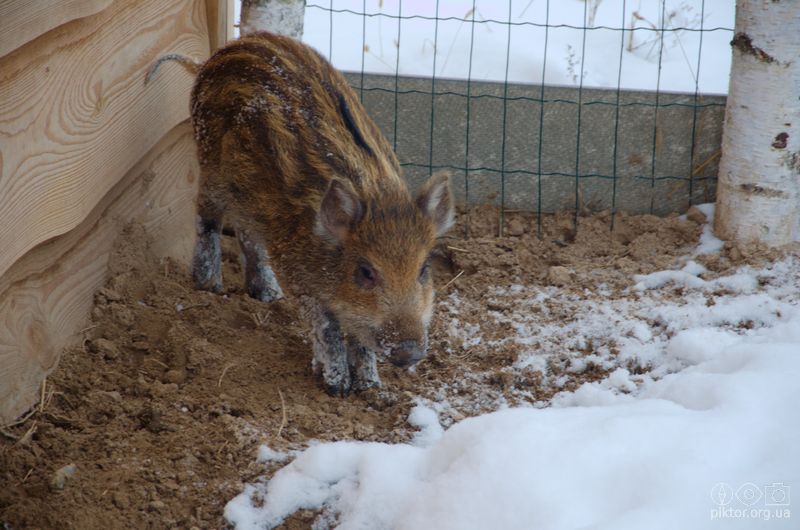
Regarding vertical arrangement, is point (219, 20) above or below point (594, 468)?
above

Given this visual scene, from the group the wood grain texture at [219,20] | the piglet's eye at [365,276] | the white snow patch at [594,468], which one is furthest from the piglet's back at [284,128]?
the white snow patch at [594,468]

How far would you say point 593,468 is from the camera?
240 centimetres

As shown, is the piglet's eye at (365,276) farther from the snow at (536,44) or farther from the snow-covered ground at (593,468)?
the snow at (536,44)

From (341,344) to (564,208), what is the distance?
85.6 inches

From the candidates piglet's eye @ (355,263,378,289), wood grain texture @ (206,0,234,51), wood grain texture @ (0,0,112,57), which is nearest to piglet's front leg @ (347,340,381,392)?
piglet's eye @ (355,263,378,289)

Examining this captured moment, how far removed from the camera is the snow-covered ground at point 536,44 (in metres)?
7.01

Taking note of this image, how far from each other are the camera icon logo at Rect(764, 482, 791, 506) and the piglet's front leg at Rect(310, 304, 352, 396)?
1989 millimetres

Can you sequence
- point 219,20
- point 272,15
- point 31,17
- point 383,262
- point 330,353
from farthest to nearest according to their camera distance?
point 219,20, point 272,15, point 330,353, point 383,262, point 31,17

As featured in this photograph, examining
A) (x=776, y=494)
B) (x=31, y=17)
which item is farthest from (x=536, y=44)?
(x=776, y=494)

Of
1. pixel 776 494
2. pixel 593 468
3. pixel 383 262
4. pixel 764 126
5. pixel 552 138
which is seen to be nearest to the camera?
pixel 776 494

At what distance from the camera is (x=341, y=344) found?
3.96 meters

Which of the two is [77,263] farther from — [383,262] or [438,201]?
[438,201]

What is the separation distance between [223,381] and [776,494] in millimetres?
2237

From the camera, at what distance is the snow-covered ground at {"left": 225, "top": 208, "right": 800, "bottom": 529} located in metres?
2.27
